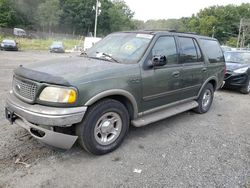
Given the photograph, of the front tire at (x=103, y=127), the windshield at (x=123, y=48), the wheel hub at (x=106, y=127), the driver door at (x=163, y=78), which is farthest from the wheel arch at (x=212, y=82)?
the wheel hub at (x=106, y=127)

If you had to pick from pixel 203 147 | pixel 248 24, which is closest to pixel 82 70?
pixel 203 147

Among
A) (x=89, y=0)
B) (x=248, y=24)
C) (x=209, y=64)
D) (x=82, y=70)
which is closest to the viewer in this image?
(x=82, y=70)

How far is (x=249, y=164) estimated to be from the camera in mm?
3402

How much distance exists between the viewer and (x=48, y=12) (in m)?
59.7

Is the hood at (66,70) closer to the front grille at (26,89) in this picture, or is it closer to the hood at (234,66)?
the front grille at (26,89)

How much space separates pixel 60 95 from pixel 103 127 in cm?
85

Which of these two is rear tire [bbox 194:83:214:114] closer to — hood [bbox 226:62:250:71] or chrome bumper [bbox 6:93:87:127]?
hood [bbox 226:62:250:71]

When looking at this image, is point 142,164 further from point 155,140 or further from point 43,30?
point 43,30

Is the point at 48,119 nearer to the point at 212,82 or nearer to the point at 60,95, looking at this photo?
the point at 60,95

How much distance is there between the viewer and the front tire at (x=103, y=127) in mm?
3116

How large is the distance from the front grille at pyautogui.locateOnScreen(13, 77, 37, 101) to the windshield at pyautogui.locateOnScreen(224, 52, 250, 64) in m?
8.39

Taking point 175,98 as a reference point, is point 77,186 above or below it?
below

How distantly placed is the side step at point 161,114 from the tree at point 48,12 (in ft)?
203

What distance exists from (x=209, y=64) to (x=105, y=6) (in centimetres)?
7695
